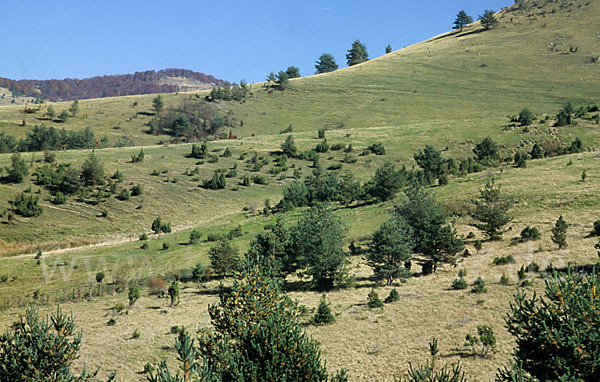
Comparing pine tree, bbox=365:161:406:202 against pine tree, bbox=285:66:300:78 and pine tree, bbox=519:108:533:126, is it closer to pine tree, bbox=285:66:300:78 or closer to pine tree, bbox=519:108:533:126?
pine tree, bbox=519:108:533:126

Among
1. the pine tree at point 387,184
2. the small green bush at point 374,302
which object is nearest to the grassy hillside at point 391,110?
the pine tree at point 387,184

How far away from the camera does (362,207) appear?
224 feet

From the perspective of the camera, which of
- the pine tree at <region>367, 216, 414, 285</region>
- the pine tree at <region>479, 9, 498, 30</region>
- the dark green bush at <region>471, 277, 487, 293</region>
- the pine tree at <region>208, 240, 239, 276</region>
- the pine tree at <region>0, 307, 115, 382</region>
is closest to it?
the pine tree at <region>0, 307, 115, 382</region>

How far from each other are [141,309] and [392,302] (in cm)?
2147

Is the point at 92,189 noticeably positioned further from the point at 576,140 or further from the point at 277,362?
the point at 576,140

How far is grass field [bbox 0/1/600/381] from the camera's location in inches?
1126

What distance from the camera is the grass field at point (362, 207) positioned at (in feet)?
93.9

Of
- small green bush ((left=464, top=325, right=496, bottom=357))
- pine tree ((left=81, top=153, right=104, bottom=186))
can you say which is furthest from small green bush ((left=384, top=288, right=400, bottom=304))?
pine tree ((left=81, top=153, right=104, bottom=186))

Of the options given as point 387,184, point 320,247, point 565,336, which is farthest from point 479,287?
point 387,184

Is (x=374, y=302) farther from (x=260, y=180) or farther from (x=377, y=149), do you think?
(x=377, y=149)

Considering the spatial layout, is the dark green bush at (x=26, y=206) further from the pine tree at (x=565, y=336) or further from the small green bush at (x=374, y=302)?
the pine tree at (x=565, y=336)

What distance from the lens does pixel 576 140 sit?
266 ft

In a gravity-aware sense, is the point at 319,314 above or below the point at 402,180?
below

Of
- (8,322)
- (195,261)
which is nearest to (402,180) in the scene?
(195,261)
